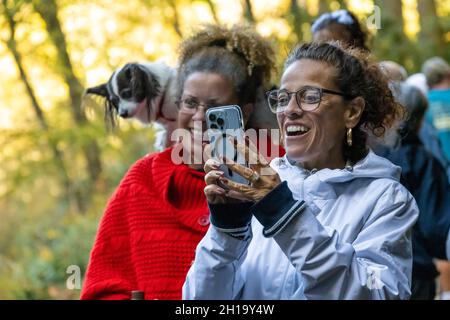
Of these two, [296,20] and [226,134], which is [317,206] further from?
[296,20]

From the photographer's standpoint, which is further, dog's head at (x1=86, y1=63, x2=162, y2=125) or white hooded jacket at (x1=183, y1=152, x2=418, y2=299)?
dog's head at (x1=86, y1=63, x2=162, y2=125)

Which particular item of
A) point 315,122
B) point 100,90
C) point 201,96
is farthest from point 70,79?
point 315,122

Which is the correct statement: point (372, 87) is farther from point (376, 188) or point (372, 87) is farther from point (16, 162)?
point (16, 162)

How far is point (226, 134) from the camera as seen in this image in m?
2.76

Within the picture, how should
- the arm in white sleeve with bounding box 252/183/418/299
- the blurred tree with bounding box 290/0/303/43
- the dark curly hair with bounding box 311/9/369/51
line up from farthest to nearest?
the blurred tree with bounding box 290/0/303/43
the dark curly hair with bounding box 311/9/369/51
the arm in white sleeve with bounding box 252/183/418/299

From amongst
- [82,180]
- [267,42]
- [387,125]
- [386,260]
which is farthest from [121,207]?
[82,180]

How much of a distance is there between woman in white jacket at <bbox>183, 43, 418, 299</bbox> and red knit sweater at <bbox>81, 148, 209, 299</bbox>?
78 cm

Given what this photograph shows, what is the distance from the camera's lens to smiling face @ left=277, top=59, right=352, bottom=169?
294cm

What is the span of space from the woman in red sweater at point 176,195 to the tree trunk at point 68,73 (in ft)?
26.3

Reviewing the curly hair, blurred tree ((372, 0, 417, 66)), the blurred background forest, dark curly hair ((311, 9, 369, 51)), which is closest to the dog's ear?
the curly hair

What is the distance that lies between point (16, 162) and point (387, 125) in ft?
41.6

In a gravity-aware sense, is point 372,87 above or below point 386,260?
above

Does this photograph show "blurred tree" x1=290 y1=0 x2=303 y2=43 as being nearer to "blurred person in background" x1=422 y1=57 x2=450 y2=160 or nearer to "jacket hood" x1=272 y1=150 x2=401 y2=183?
"blurred person in background" x1=422 y1=57 x2=450 y2=160

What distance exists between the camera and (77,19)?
1432cm
